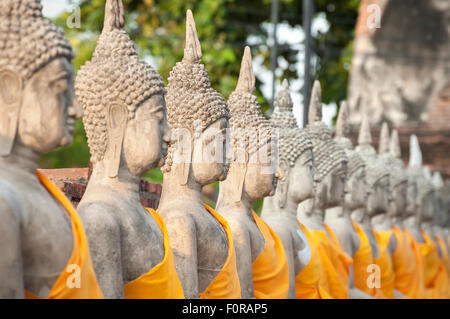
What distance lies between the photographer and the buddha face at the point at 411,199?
13852mm

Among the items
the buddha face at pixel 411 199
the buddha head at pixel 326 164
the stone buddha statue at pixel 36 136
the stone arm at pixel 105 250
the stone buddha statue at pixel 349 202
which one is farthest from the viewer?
the buddha face at pixel 411 199

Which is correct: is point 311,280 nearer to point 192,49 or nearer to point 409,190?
point 192,49

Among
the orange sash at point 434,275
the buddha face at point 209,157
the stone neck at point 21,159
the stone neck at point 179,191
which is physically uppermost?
the buddha face at point 209,157

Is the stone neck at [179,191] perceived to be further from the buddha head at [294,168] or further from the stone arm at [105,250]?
the buddha head at [294,168]

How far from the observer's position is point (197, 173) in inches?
252

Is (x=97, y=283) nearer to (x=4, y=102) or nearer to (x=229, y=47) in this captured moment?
(x=4, y=102)

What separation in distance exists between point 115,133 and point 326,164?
13.7 feet

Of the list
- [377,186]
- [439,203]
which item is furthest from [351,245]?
[439,203]

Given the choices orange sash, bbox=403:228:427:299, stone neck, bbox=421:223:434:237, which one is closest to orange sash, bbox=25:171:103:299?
orange sash, bbox=403:228:427:299

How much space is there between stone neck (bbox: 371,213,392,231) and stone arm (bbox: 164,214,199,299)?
6741mm

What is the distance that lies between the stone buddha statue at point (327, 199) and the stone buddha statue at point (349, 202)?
1.44 feet

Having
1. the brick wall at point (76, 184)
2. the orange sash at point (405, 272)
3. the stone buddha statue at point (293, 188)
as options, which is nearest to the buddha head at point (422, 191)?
the orange sash at point (405, 272)
